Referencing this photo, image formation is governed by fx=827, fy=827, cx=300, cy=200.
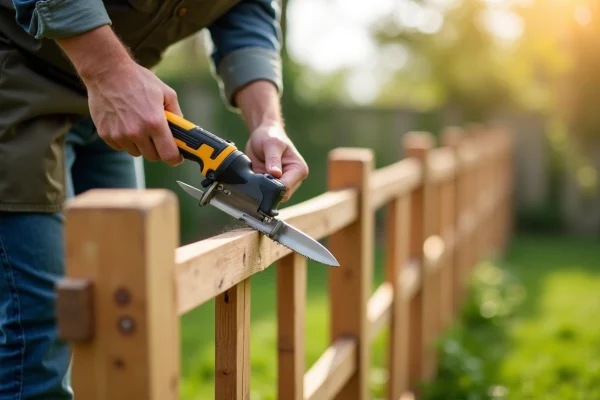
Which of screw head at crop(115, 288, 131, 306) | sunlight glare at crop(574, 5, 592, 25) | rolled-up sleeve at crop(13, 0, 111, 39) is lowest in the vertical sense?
screw head at crop(115, 288, 131, 306)

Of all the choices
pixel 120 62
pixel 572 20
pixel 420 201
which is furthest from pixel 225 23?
pixel 572 20

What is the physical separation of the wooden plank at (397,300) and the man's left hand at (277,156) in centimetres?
137

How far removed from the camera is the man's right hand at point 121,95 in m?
1.59

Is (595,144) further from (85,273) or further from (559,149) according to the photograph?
(85,273)

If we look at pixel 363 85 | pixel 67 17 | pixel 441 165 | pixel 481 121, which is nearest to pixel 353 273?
pixel 67 17

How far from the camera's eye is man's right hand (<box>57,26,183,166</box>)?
1587mm

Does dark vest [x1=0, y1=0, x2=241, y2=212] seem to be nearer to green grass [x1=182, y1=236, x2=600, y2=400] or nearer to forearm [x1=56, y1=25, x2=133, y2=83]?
forearm [x1=56, y1=25, x2=133, y2=83]

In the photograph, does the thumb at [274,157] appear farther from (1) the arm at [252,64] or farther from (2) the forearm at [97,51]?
(2) the forearm at [97,51]

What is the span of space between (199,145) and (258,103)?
1.90 ft

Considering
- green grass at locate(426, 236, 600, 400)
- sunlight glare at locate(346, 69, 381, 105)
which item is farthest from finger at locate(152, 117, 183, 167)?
sunlight glare at locate(346, 69, 381, 105)

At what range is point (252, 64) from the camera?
225cm

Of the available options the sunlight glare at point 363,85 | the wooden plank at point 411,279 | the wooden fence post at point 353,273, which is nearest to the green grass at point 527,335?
the wooden plank at point 411,279

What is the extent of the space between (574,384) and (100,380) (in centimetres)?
354

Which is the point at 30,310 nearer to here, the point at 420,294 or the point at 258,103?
the point at 258,103
